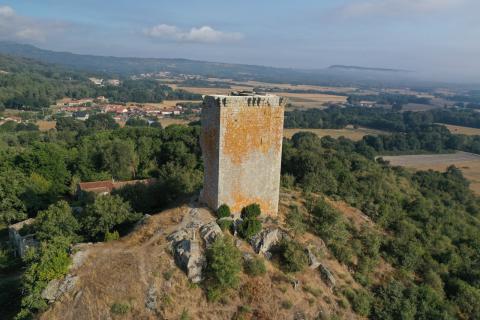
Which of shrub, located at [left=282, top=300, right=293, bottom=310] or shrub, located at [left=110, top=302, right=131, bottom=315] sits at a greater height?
shrub, located at [left=110, top=302, right=131, bottom=315]

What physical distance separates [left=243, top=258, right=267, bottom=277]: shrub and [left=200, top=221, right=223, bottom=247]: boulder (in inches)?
70.0

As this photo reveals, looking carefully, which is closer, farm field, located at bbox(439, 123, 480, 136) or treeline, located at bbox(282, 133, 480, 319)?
treeline, located at bbox(282, 133, 480, 319)

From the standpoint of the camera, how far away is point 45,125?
9288 cm

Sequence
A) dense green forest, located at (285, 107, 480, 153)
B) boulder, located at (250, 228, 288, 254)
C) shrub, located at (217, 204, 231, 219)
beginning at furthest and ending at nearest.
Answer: dense green forest, located at (285, 107, 480, 153) → shrub, located at (217, 204, 231, 219) → boulder, located at (250, 228, 288, 254)

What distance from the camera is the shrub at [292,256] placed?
18484 millimetres

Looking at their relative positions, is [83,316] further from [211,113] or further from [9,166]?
[9,166]

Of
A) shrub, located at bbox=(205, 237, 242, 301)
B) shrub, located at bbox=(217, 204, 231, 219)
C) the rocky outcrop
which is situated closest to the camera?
the rocky outcrop

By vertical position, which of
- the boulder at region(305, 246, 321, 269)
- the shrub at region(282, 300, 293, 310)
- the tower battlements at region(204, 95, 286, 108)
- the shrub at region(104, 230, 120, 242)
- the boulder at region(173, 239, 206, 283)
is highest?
the tower battlements at region(204, 95, 286, 108)

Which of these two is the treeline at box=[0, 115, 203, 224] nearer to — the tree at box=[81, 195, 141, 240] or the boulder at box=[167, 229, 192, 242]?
the tree at box=[81, 195, 141, 240]

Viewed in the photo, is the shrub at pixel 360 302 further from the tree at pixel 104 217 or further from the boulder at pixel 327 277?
the tree at pixel 104 217

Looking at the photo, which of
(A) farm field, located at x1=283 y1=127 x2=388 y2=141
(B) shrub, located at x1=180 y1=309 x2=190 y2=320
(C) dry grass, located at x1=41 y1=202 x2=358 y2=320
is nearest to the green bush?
(C) dry grass, located at x1=41 y1=202 x2=358 y2=320

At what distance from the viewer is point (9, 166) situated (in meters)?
37.1

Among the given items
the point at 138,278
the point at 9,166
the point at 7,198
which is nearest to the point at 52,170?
the point at 9,166

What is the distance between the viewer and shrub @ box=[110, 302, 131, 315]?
15.6m
